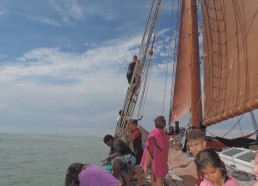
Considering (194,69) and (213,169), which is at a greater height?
(194,69)

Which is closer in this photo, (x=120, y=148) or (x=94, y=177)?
(x=94, y=177)

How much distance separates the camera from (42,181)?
62.9 feet

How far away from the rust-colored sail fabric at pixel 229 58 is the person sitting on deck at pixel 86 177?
2.36 m

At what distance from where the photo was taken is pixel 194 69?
294 inches

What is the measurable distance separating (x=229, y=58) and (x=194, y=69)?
1.10m

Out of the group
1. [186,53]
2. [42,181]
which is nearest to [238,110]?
[186,53]

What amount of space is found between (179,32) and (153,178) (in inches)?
249

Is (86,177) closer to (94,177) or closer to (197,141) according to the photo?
(94,177)

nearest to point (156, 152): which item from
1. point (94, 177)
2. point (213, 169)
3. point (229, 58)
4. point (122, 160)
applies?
point (122, 160)

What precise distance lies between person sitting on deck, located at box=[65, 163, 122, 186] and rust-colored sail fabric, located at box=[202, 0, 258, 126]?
2363mm

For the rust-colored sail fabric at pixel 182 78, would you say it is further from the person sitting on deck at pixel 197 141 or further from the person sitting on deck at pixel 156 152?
the person sitting on deck at pixel 197 141

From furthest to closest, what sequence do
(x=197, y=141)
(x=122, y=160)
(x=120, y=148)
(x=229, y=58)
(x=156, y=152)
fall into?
(x=229, y=58) → (x=120, y=148) → (x=122, y=160) → (x=156, y=152) → (x=197, y=141)

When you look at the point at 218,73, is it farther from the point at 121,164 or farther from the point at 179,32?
the point at 179,32

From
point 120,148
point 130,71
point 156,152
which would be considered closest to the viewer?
point 156,152
